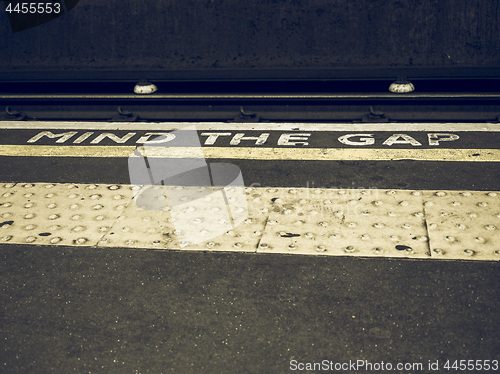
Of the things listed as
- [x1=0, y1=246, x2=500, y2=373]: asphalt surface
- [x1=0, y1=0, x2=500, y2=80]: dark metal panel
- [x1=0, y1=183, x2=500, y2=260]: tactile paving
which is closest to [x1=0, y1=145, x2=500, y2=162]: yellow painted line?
[x1=0, y1=183, x2=500, y2=260]: tactile paving

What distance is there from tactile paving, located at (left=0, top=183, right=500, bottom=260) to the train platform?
2cm

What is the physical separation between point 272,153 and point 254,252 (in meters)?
1.84

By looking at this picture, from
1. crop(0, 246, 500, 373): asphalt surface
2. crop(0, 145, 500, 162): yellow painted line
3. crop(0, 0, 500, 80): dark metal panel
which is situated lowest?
crop(0, 246, 500, 373): asphalt surface

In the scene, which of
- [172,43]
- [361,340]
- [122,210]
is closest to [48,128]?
[172,43]

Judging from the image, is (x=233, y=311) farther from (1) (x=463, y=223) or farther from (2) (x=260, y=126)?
(2) (x=260, y=126)

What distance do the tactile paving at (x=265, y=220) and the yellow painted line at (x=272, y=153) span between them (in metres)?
0.74

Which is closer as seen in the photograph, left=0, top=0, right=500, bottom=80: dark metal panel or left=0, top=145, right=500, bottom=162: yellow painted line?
left=0, top=145, right=500, bottom=162: yellow painted line

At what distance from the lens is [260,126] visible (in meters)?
5.99

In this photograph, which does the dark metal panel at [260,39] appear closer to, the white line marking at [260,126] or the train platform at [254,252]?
the white line marking at [260,126]

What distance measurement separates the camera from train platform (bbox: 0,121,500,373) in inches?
109

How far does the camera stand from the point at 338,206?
160 inches

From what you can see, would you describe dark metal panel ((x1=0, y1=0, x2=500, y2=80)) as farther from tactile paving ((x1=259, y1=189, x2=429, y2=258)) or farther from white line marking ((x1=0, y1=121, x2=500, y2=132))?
tactile paving ((x1=259, y1=189, x2=429, y2=258))

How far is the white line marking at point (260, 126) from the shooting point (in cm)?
564

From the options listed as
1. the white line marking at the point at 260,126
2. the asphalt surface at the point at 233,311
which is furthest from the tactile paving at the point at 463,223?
the white line marking at the point at 260,126
